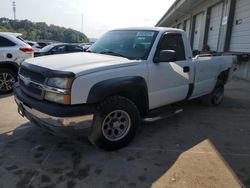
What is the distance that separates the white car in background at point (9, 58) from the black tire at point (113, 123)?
15.9 ft

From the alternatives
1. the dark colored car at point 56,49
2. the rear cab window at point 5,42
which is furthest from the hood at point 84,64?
the dark colored car at point 56,49

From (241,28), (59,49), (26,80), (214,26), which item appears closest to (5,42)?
(26,80)

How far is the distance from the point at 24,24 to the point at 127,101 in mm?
69786

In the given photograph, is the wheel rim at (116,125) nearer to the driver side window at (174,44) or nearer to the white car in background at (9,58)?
the driver side window at (174,44)

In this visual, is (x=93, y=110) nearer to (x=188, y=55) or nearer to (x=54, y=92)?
(x=54, y=92)

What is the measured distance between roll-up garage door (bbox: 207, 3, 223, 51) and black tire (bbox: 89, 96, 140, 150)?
12.5 metres

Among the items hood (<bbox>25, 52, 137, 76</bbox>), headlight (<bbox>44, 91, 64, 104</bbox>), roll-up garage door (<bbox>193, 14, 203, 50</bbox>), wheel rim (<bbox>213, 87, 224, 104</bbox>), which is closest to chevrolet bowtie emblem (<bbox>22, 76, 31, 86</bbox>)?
hood (<bbox>25, 52, 137, 76</bbox>)

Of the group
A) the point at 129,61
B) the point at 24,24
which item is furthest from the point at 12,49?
the point at 24,24

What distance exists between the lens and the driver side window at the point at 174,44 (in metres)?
4.54

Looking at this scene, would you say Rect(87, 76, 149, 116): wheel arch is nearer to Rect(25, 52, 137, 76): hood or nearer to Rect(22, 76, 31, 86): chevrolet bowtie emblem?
Rect(25, 52, 137, 76): hood

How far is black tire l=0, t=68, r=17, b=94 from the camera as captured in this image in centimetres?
730

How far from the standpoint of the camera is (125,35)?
480 cm

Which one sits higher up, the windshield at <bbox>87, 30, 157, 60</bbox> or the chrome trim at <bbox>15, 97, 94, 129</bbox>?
the windshield at <bbox>87, 30, 157, 60</bbox>

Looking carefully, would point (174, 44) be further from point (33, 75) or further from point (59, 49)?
point (59, 49)
